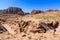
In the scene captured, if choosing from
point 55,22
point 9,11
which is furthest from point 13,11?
point 55,22

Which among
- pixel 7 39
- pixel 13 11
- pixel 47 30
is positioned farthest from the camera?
pixel 13 11

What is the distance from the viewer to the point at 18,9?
293 feet

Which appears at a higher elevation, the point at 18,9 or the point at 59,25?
the point at 18,9

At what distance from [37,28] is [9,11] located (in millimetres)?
68585

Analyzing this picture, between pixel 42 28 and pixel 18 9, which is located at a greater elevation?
pixel 18 9

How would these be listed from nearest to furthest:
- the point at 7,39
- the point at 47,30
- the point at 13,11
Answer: the point at 7,39, the point at 47,30, the point at 13,11

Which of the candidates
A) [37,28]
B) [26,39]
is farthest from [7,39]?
[37,28]

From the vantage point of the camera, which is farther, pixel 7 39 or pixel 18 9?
pixel 18 9

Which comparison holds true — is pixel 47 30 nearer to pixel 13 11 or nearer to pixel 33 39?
pixel 33 39

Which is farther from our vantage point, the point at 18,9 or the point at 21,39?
the point at 18,9

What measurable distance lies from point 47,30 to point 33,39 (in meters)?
6.30

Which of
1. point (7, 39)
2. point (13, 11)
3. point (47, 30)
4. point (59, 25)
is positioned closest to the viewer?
point (7, 39)

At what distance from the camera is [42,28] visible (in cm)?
2272

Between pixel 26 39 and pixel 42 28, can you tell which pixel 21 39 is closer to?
pixel 26 39
